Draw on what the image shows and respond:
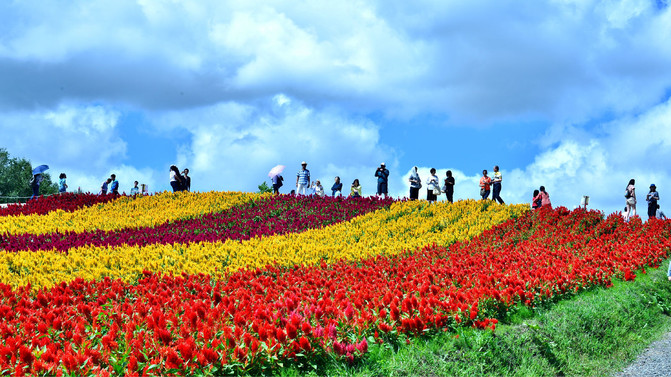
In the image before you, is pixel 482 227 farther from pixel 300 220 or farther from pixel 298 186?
pixel 298 186

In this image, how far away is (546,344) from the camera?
6379 millimetres

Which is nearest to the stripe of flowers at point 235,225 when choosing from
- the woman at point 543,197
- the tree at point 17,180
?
the woman at point 543,197

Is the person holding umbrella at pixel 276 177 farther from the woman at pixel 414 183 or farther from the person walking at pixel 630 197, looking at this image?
the person walking at pixel 630 197

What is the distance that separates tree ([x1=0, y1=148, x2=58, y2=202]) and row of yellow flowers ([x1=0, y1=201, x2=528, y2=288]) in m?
46.5

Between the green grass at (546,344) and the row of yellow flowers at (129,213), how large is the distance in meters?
12.6

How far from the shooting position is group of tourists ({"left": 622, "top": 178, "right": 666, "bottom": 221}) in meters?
22.5

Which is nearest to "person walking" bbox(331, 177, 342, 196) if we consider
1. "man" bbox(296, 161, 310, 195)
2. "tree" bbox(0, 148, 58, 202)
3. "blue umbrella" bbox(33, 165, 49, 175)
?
"man" bbox(296, 161, 310, 195)

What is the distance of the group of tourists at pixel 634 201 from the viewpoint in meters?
22.5

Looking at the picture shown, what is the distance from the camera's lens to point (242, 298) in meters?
6.95

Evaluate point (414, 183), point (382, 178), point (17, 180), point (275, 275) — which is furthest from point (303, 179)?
point (17, 180)

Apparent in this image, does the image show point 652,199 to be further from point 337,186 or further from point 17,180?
point 17,180

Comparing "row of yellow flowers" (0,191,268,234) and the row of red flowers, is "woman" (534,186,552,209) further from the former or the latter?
the row of red flowers

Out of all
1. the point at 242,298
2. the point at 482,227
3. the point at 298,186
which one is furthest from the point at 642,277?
the point at 298,186

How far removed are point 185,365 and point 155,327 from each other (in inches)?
36.3
